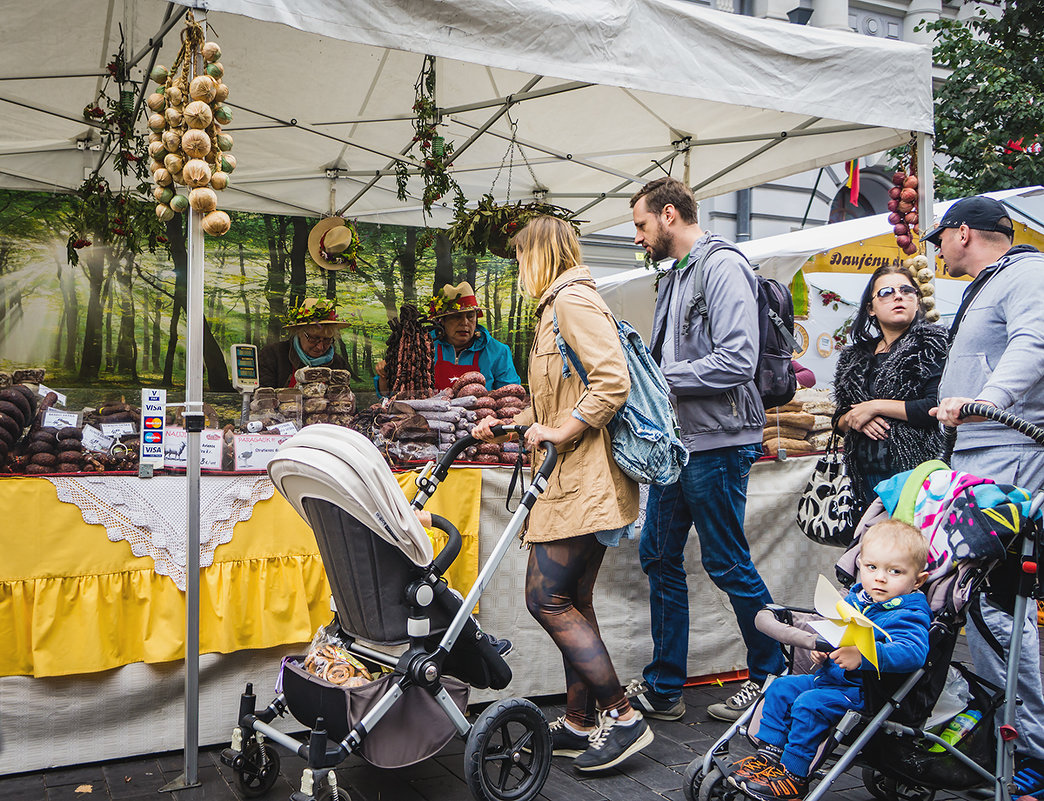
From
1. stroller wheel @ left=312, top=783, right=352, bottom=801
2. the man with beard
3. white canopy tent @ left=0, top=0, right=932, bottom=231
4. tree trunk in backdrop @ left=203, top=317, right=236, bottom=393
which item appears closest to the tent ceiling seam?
white canopy tent @ left=0, top=0, right=932, bottom=231

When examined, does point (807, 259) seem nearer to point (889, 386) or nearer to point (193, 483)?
point (889, 386)

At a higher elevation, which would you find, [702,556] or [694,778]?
[702,556]

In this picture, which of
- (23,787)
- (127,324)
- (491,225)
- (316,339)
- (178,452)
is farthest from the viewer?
(127,324)

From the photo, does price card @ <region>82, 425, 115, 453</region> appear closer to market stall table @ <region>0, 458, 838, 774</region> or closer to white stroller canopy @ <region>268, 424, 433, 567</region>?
market stall table @ <region>0, 458, 838, 774</region>

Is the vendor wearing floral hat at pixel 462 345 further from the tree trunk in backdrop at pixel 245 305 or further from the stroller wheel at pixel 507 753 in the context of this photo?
the stroller wheel at pixel 507 753

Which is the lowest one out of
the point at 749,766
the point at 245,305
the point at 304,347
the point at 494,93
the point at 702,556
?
the point at 749,766

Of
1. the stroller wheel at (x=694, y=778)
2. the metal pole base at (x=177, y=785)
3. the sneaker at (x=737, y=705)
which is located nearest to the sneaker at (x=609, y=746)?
the stroller wheel at (x=694, y=778)

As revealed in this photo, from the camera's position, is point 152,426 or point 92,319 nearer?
point 152,426

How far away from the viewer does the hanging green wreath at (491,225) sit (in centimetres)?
616

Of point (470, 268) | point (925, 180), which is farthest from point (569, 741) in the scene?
point (470, 268)

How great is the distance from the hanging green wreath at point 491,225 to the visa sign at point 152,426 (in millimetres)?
3148

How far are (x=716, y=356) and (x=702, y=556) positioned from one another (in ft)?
2.97

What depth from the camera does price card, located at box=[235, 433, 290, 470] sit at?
146 inches

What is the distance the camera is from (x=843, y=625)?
248cm
